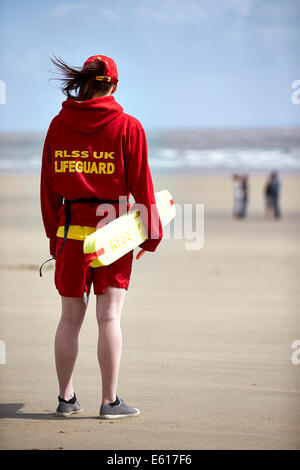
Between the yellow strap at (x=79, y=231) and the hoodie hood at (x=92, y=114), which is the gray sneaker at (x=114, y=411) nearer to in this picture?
the yellow strap at (x=79, y=231)

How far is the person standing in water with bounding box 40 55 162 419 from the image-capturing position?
13.5 feet

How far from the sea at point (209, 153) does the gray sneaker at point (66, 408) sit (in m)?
43.4

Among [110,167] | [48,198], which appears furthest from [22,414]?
[110,167]

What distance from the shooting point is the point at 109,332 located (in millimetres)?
4188

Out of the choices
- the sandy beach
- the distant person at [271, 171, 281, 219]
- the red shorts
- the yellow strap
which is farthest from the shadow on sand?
the distant person at [271, 171, 281, 219]

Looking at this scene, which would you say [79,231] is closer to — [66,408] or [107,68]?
[107,68]

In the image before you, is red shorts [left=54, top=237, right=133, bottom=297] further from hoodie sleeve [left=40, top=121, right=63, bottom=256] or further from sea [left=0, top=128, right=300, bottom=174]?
sea [left=0, top=128, right=300, bottom=174]

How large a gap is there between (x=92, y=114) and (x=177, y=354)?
2441 mm

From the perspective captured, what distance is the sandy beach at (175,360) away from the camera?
3.99 metres

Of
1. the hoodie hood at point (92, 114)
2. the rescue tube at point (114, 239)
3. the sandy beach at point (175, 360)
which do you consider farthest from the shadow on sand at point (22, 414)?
the hoodie hood at point (92, 114)

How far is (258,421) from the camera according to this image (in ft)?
13.8

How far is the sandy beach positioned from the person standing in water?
1.35ft

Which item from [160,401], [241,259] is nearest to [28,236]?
[241,259]
